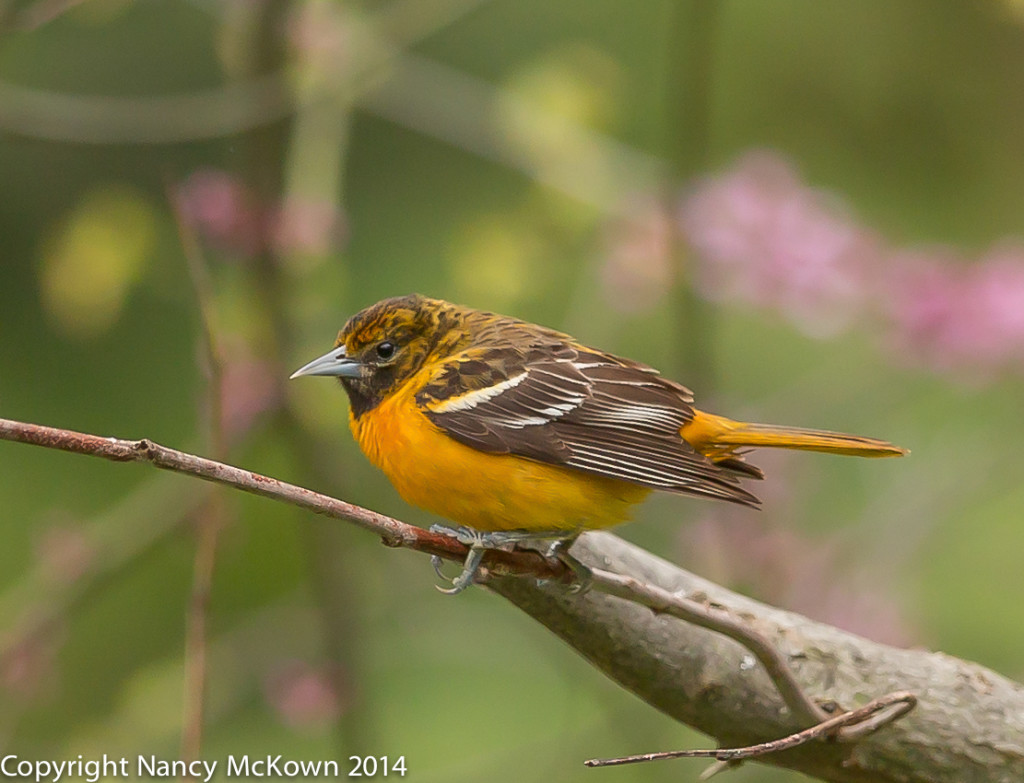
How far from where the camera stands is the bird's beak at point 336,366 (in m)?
3.11

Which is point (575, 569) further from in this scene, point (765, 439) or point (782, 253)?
point (782, 253)

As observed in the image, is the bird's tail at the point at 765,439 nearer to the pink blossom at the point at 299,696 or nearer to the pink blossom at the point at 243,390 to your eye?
the pink blossom at the point at 243,390

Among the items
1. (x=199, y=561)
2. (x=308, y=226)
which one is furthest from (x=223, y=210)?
(x=199, y=561)

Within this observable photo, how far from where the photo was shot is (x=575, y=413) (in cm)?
293

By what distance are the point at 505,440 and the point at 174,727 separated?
75.7 inches

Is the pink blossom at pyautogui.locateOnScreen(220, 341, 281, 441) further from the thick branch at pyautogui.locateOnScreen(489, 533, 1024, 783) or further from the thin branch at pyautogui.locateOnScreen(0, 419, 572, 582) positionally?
the thin branch at pyautogui.locateOnScreen(0, 419, 572, 582)

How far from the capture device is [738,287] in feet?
15.7

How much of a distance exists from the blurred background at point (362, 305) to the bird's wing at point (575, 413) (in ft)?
1.91

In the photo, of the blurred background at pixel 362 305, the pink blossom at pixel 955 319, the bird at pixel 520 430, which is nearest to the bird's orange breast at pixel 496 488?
the bird at pixel 520 430

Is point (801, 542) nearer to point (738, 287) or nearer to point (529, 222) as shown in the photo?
point (738, 287)

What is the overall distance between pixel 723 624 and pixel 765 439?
545 millimetres

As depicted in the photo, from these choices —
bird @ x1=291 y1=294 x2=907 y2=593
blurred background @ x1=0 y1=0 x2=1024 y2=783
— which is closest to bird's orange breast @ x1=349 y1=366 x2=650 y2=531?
bird @ x1=291 y1=294 x2=907 y2=593

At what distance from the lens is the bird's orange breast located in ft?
8.73

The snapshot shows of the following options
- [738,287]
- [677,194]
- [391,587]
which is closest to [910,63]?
[738,287]
